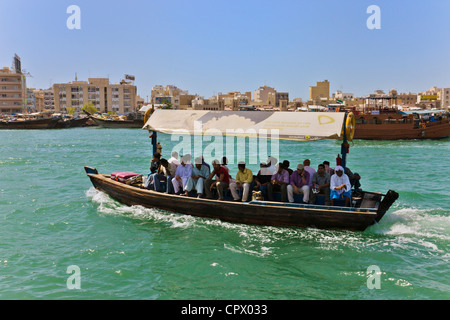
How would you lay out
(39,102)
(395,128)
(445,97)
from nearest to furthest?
(395,128) → (39,102) → (445,97)

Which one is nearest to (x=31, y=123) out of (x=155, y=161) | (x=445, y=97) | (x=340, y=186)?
(x=155, y=161)

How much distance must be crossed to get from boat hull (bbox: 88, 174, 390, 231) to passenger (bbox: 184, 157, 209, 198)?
26cm

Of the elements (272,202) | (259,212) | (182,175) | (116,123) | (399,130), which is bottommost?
(259,212)

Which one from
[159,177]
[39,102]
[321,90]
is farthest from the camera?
[321,90]

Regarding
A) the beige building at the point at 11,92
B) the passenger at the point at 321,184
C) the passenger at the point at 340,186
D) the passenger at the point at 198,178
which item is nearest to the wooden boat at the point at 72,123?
the beige building at the point at 11,92

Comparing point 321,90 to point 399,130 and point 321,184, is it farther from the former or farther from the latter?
point 321,184

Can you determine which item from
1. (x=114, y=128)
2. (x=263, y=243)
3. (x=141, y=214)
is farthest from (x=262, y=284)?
(x=114, y=128)

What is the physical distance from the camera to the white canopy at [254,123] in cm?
916

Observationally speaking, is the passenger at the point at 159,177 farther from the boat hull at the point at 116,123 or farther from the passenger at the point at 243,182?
the boat hull at the point at 116,123

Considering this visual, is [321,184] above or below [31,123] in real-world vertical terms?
below

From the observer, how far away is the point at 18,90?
293 ft

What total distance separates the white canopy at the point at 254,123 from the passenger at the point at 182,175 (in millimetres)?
800

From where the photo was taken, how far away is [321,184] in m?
9.27

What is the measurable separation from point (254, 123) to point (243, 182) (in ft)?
4.66
